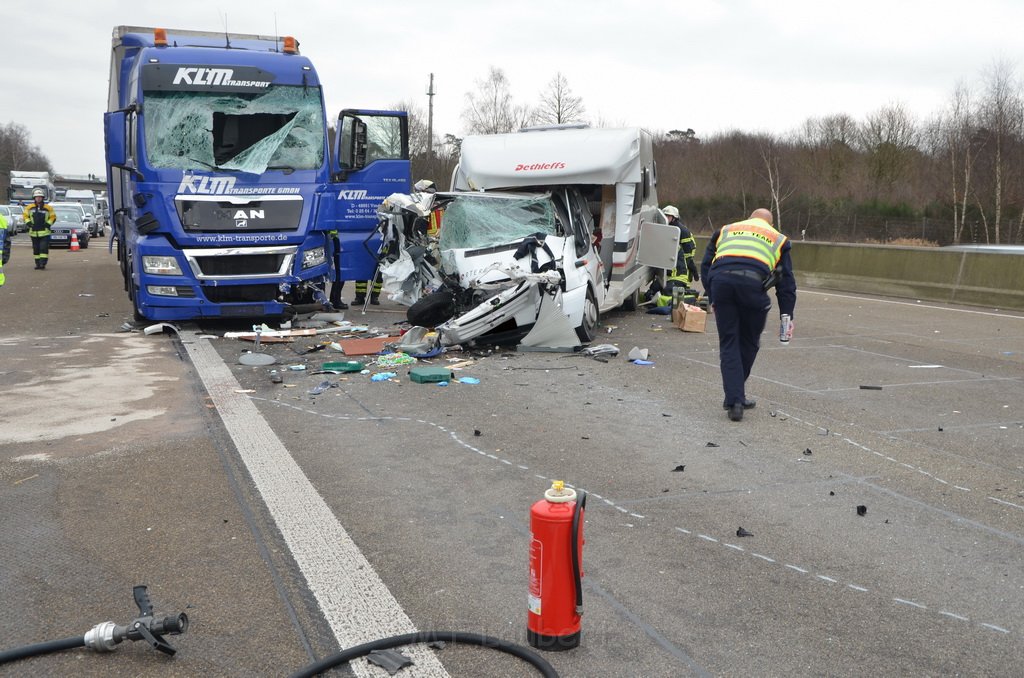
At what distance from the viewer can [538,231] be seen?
11.4 meters

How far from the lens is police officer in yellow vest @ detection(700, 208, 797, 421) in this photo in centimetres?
738

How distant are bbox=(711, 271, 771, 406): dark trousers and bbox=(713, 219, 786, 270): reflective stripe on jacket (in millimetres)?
198

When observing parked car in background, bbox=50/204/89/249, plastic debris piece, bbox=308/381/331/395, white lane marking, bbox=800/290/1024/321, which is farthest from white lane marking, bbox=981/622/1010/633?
parked car in background, bbox=50/204/89/249

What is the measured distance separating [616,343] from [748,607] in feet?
25.3

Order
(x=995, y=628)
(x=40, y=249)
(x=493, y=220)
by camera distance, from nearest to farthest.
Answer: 1. (x=995, y=628)
2. (x=493, y=220)
3. (x=40, y=249)

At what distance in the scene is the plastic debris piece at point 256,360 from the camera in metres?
9.59

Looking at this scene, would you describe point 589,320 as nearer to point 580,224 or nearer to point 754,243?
point 580,224

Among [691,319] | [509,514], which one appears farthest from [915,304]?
[509,514]

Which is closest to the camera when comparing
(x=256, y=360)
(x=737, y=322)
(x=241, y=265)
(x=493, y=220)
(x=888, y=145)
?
(x=737, y=322)

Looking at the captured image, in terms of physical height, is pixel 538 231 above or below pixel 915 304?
above

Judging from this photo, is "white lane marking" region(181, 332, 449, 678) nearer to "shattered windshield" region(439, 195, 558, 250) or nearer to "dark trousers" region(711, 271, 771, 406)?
"dark trousers" region(711, 271, 771, 406)

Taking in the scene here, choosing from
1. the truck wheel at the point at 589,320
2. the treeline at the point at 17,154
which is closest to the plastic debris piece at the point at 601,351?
the truck wheel at the point at 589,320

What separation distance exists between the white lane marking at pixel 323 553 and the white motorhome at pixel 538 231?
3.94 metres

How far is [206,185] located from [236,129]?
38.1 inches
